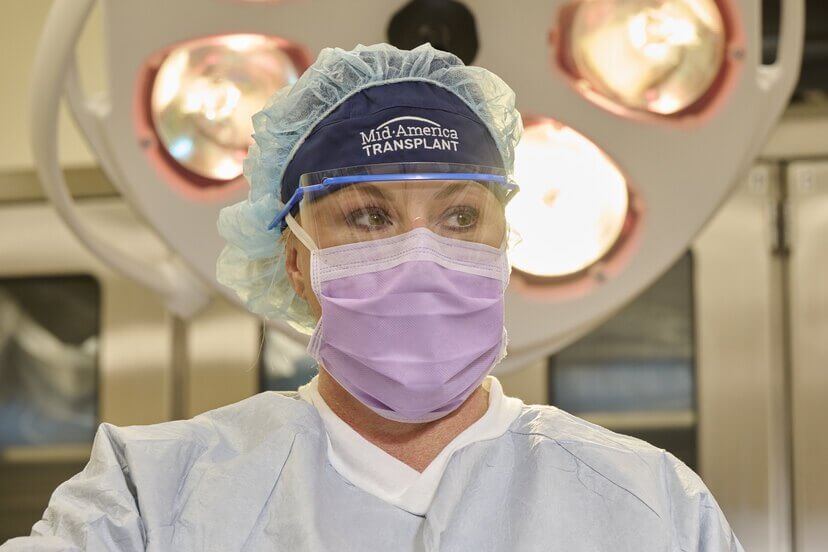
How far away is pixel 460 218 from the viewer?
1.48 meters

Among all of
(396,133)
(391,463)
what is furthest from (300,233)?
(391,463)

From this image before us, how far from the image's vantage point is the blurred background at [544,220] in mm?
1545

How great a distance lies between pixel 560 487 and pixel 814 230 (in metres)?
1.11

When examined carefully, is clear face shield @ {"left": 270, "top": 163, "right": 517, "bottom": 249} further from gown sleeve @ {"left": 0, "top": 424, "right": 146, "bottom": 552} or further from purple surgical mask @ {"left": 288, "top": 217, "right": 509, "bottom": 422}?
gown sleeve @ {"left": 0, "top": 424, "right": 146, "bottom": 552}

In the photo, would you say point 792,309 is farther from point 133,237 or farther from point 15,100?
point 15,100

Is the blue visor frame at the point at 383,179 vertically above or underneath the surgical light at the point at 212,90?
underneath

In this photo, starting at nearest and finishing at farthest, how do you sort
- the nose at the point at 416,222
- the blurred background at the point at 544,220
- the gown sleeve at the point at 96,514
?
the gown sleeve at the point at 96,514 → the nose at the point at 416,222 → the blurred background at the point at 544,220

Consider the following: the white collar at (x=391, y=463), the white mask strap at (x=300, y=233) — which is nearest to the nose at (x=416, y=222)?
the white mask strap at (x=300, y=233)

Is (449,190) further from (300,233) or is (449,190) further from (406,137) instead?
(300,233)

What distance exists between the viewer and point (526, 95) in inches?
61.9

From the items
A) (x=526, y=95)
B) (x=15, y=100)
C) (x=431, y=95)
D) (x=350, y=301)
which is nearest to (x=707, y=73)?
(x=526, y=95)

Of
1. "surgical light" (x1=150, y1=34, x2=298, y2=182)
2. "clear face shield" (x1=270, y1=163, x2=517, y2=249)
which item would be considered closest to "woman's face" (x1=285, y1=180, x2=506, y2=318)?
"clear face shield" (x1=270, y1=163, x2=517, y2=249)

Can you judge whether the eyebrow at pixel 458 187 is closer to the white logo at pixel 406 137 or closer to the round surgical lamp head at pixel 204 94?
the white logo at pixel 406 137

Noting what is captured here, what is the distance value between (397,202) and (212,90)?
0.28m
